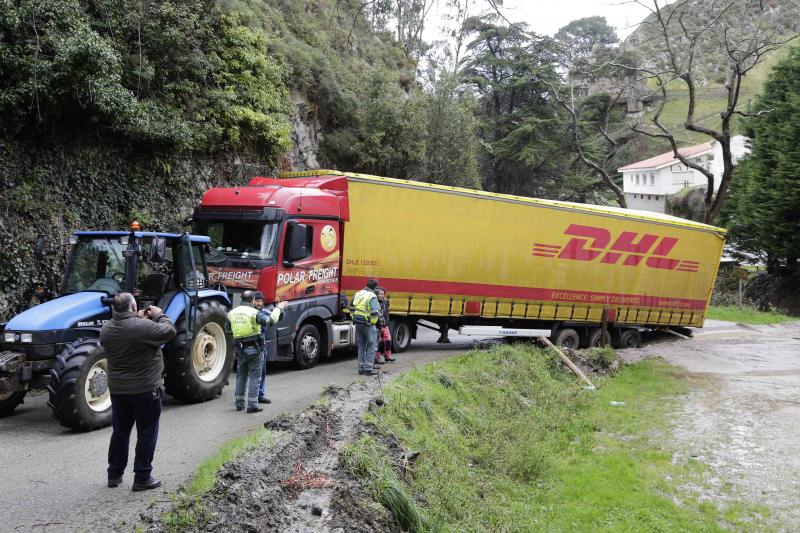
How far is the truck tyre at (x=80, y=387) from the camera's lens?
7.68 meters

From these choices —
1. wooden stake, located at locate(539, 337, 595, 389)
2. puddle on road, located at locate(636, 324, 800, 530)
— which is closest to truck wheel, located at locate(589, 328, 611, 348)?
puddle on road, located at locate(636, 324, 800, 530)

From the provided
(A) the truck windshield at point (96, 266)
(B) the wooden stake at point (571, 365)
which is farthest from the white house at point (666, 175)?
(A) the truck windshield at point (96, 266)

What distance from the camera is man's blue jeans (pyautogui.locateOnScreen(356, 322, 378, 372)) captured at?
12.5 metres

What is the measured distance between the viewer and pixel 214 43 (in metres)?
19.5

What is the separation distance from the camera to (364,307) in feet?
40.9

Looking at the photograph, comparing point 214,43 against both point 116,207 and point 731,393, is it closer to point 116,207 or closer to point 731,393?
point 116,207

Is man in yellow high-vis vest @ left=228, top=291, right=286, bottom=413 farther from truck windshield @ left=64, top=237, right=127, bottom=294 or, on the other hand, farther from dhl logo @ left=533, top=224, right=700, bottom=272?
dhl logo @ left=533, top=224, right=700, bottom=272

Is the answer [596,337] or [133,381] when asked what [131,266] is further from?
Result: [596,337]

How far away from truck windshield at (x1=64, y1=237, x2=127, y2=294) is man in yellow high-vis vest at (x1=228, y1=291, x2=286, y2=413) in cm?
165

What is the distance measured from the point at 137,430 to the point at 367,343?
21.7 ft

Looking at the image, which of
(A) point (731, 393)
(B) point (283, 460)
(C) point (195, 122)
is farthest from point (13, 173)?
(A) point (731, 393)

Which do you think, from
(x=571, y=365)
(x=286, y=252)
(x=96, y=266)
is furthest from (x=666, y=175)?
(x=96, y=266)

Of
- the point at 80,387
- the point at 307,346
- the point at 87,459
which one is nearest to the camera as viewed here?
the point at 87,459

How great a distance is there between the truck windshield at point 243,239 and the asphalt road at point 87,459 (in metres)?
2.63
